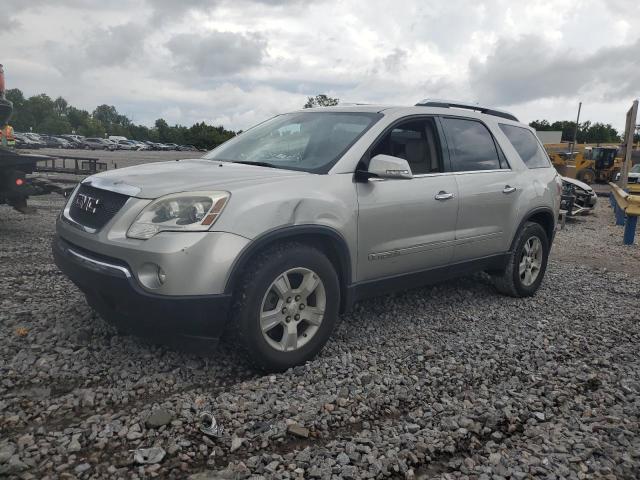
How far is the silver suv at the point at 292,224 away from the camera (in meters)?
3.10

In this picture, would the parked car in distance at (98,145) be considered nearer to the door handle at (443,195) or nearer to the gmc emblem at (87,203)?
the gmc emblem at (87,203)

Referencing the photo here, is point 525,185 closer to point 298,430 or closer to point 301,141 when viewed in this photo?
point 301,141

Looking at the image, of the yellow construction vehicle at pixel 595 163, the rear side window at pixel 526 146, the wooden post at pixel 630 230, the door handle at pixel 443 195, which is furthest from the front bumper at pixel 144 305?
the yellow construction vehicle at pixel 595 163

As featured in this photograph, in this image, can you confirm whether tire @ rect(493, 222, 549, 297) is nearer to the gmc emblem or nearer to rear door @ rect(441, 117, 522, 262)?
rear door @ rect(441, 117, 522, 262)

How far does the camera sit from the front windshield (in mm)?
3939

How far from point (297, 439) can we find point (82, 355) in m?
1.68

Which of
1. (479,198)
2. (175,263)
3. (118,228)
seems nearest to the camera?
(175,263)

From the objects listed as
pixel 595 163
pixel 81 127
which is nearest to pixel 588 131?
pixel 595 163

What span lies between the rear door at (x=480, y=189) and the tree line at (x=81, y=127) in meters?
78.3

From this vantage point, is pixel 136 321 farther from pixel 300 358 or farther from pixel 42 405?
pixel 300 358

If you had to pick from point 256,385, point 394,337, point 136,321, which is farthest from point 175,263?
point 394,337

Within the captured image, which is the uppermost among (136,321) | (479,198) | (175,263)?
(479,198)

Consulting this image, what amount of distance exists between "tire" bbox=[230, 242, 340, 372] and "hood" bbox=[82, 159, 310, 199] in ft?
1.56

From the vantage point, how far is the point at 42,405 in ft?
9.77
